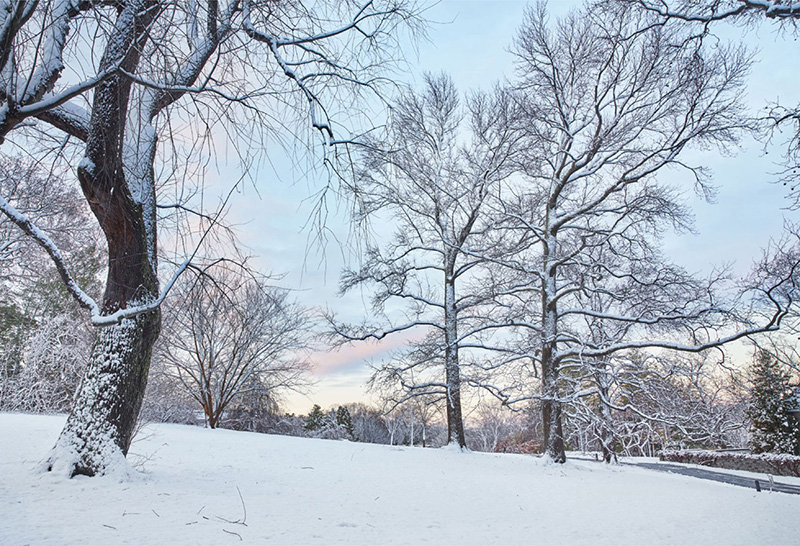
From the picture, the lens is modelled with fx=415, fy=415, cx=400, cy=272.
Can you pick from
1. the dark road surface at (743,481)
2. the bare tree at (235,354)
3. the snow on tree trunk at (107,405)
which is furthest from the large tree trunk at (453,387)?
the snow on tree trunk at (107,405)

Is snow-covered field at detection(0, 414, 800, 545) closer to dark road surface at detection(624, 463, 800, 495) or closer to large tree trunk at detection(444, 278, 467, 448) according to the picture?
large tree trunk at detection(444, 278, 467, 448)

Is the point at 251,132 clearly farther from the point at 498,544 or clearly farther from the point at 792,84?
the point at 792,84

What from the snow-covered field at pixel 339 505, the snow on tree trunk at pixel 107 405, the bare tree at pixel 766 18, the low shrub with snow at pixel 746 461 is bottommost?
the low shrub with snow at pixel 746 461

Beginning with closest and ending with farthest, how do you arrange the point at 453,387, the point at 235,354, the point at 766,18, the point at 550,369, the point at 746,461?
1. the point at 766,18
2. the point at 550,369
3. the point at 453,387
4. the point at 235,354
5. the point at 746,461

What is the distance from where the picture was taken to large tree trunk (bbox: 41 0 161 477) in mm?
4102

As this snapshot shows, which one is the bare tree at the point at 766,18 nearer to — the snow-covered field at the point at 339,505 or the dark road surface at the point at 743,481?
the snow-covered field at the point at 339,505

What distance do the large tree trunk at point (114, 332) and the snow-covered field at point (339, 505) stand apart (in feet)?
1.08

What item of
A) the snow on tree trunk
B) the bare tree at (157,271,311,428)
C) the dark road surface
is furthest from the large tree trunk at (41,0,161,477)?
the dark road surface

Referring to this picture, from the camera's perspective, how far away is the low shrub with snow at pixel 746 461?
615 inches

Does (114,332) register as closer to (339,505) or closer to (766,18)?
(339,505)

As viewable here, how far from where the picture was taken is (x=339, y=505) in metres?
4.29

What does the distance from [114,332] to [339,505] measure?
312cm

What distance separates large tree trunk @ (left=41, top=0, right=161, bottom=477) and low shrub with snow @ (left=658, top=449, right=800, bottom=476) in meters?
21.2

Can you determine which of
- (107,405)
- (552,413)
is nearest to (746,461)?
(552,413)
